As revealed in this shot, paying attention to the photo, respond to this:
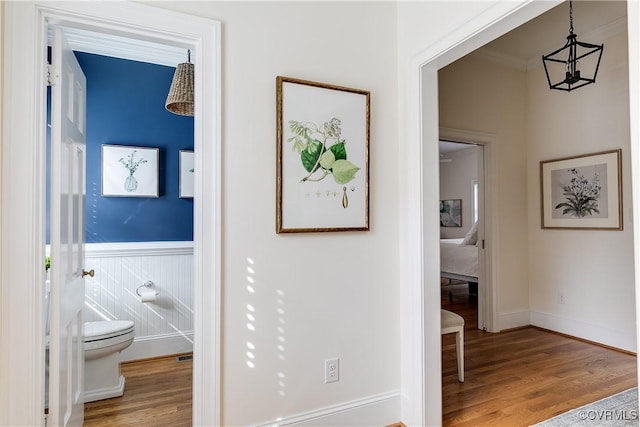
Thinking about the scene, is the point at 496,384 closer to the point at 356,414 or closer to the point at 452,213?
the point at 356,414

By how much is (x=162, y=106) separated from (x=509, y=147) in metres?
3.58

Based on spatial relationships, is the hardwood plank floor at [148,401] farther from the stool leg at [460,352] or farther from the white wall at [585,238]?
the white wall at [585,238]

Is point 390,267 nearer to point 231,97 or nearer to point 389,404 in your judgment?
point 389,404

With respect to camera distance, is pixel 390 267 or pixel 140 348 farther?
pixel 140 348

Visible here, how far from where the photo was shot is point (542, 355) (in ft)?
11.0

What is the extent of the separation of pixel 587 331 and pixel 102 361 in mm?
4263

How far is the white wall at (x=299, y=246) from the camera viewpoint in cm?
186

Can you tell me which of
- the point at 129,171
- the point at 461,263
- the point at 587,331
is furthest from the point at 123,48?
the point at 587,331

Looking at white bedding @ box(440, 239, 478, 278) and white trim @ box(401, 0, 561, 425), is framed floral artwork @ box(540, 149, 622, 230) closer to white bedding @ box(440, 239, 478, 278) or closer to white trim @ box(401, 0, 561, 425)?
white bedding @ box(440, 239, 478, 278)

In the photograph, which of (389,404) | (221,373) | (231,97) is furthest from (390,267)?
(231,97)

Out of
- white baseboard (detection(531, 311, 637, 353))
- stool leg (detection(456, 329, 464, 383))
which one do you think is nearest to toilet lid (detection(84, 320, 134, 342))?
stool leg (detection(456, 329, 464, 383))

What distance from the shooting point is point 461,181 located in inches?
354

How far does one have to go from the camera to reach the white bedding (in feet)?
17.1

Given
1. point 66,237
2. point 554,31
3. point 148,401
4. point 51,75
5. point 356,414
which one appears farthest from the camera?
point 554,31
